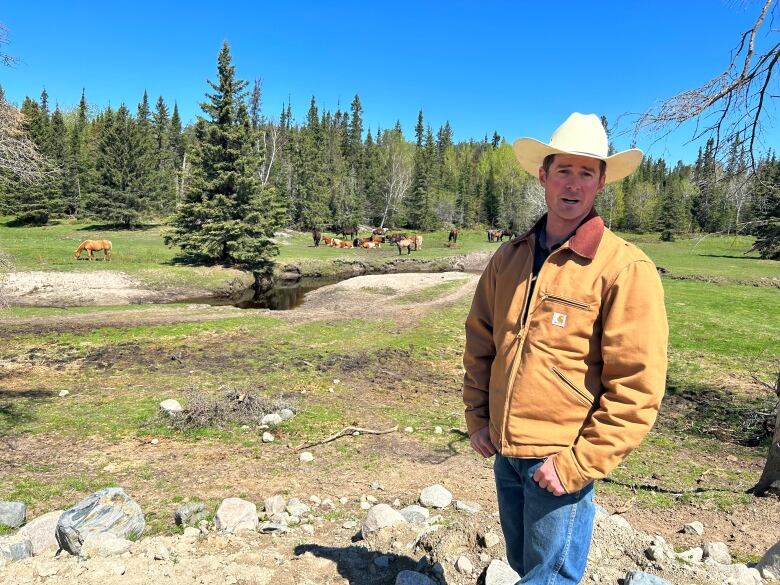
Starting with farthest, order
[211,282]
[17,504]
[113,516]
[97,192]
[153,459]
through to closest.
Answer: [97,192] < [211,282] < [153,459] < [17,504] < [113,516]

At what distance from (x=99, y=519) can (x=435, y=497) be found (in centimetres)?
306

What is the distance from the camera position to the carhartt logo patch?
212 cm

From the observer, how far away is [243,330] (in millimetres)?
14023

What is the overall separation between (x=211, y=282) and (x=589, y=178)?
24410 mm

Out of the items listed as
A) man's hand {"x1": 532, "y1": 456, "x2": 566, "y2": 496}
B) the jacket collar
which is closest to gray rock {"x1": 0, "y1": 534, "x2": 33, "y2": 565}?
man's hand {"x1": 532, "y1": 456, "x2": 566, "y2": 496}

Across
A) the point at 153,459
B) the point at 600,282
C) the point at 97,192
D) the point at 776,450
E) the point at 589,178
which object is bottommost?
the point at 153,459

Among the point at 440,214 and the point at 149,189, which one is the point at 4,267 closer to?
the point at 149,189

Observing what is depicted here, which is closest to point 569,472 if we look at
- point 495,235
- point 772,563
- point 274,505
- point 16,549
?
point 772,563

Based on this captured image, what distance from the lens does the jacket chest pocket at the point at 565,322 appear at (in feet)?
6.83

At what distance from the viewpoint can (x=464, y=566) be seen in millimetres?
3361

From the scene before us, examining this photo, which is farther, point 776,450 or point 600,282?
point 776,450

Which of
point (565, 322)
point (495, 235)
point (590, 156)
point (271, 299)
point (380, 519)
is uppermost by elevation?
point (495, 235)

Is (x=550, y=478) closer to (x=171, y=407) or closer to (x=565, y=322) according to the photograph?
(x=565, y=322)

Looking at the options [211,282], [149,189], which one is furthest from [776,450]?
[149,189]
